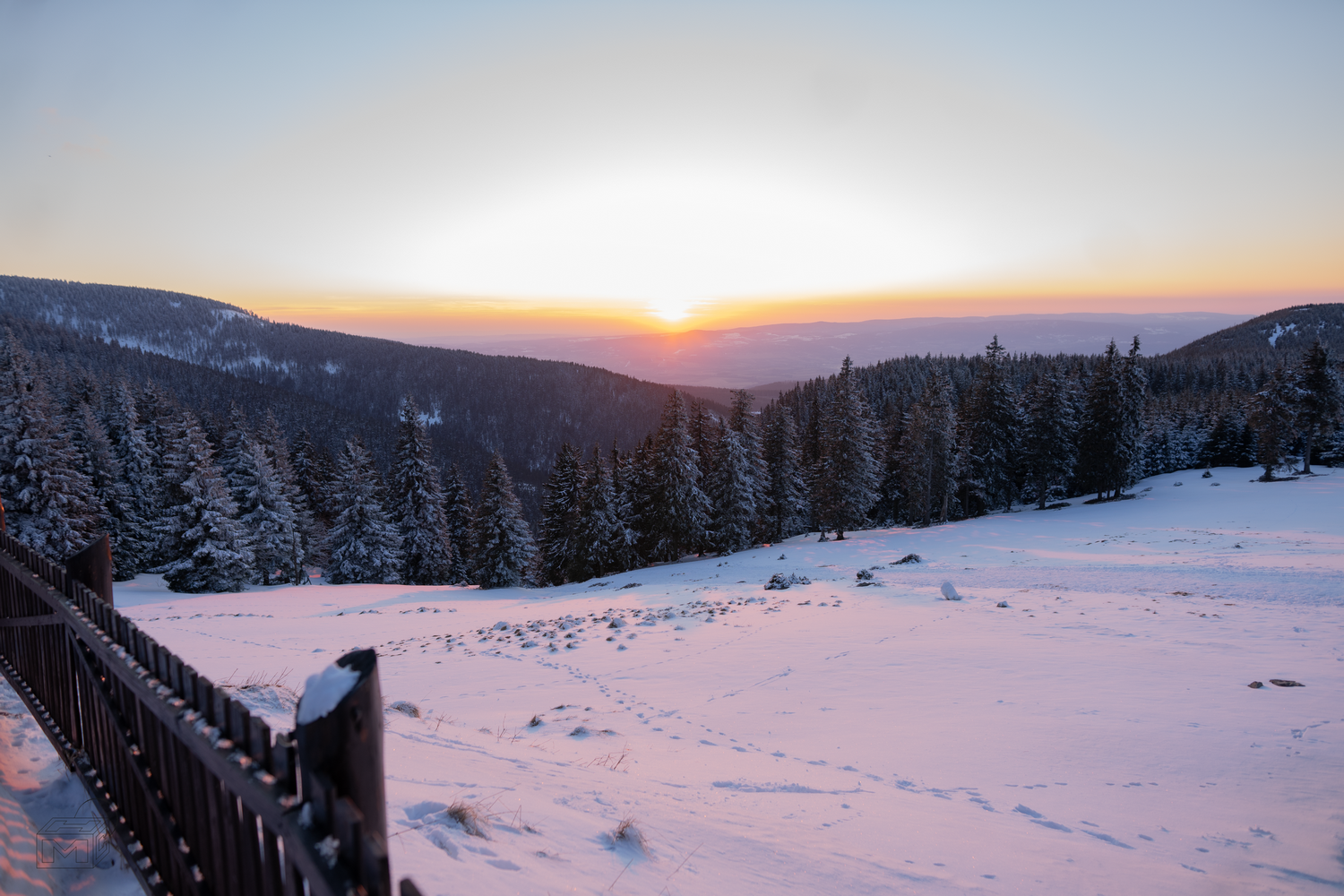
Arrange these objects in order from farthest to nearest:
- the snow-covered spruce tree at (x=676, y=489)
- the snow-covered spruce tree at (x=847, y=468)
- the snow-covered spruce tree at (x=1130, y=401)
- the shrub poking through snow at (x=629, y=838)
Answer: the snow-covered spruce tree at (x=1130, y=401), the snow-covered spruce tree at (x=847, y=468), the snow-covered spruce tree at (x=676, y=489), the shrub poking through snow at (x=629, y=838)

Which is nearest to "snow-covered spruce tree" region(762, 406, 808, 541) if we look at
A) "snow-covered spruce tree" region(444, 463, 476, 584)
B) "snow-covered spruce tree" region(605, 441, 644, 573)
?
"snow-covered spruce tree" region(605, 441, 644, 573)

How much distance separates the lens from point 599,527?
37.3 meters

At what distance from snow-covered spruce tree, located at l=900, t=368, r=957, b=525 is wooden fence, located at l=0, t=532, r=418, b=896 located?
4430cm

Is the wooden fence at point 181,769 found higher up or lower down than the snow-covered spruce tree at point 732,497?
higher up

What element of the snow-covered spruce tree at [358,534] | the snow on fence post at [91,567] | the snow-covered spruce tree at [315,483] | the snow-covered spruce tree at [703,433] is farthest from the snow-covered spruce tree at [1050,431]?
the snow-covered spruce tree at [315,483]

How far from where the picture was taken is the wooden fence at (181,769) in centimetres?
177

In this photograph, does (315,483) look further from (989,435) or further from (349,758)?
(349,758)

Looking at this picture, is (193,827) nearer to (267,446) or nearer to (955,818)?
(955,818)

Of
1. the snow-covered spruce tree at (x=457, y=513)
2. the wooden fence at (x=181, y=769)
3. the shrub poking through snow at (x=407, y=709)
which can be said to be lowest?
the snow-covered spruce tree at (x=457, y=513)

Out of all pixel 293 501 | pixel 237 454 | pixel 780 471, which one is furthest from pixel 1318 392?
pixel 237 454

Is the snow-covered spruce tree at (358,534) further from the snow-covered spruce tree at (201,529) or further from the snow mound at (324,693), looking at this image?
the snow mound at (324,693)

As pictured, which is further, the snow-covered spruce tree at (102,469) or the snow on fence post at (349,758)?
the snow-covered spruce tree at (102,469)

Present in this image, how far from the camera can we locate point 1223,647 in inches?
438

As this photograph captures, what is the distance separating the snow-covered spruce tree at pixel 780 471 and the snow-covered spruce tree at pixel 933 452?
8248 mm
